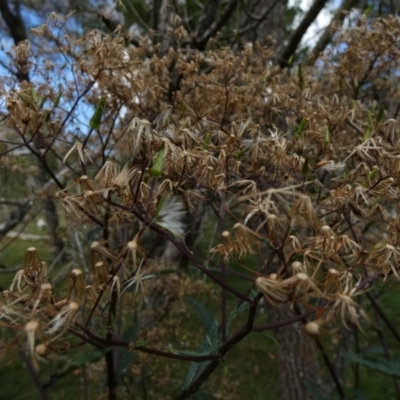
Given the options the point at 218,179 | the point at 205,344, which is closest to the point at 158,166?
the point at 218,179

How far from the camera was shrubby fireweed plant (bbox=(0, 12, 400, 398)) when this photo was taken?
25.6 inches

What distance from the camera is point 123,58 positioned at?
4.04ft

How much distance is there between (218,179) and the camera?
85 centimetres

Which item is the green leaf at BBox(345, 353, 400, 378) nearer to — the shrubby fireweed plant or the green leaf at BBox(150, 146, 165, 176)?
the shrubby fireweed plant

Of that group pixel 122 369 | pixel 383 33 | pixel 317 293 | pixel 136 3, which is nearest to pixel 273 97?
pixel 383 33

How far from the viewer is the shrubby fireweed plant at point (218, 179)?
0.65 metres

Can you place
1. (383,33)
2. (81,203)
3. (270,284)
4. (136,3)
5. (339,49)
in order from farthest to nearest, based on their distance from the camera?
(136,3) < (339,49) < (383,33) < (81,203) < (270,284)

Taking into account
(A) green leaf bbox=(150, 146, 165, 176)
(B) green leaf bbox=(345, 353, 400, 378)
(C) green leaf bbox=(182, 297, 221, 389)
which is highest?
(A) green leaf bbox=(150, 146, 165, 176)

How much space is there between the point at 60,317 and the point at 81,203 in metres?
0.21

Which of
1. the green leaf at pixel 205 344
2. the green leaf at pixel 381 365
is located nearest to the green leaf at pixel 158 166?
the green leaf at pixel 205 344

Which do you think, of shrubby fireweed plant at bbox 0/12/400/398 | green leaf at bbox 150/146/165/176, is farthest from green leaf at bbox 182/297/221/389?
green leaf at bbox 150/146/165/176

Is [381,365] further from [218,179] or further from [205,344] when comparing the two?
[218,179]

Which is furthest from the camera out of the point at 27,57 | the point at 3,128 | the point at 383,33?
the point at 383,33

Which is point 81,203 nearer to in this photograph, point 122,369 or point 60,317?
point 60,317
